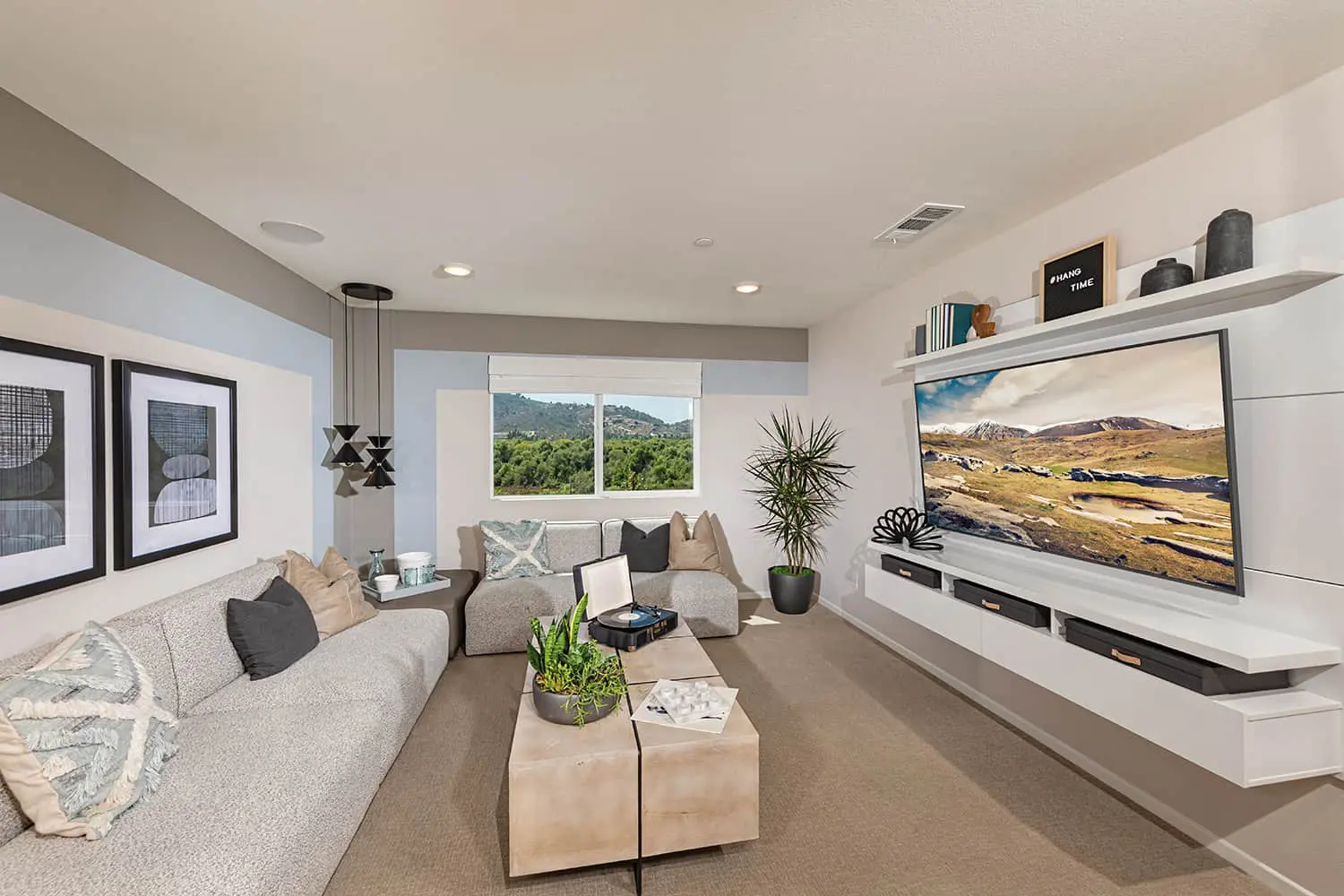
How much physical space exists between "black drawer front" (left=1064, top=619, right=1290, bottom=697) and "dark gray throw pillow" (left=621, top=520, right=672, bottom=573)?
3096mm

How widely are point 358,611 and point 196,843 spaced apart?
1875mm

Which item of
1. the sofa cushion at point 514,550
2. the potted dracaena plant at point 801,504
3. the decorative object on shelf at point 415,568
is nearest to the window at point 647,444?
the potted dracaena plant at point 801,504

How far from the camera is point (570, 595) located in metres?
4.26

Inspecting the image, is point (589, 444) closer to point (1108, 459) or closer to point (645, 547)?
point (645, 547)

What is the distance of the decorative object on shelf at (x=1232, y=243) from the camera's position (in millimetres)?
1921

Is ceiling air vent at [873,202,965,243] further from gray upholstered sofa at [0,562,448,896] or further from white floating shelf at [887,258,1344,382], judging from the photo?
gray upholstered sofa at [0,562,448,896]

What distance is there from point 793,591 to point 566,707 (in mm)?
3248

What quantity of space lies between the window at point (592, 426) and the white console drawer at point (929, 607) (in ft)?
7.34

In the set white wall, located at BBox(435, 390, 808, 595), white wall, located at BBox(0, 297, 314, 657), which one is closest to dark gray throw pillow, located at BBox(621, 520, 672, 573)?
white wall, located at BBox(435, 390, 808, 595)

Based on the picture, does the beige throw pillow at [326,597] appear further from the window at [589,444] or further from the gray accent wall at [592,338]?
the gray accent wall at [592,338]

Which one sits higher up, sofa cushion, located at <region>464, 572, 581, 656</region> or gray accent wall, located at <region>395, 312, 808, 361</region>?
gray accent wall, located at <region>395, 312, 808, 361</region>

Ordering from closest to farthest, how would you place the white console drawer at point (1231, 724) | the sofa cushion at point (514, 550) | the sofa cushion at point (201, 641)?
the white console drawer at point (1231, 724), the sofa cushion at point (201, 641), the sofa cushion at point (514, 550)

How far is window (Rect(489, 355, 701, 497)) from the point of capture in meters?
5.14

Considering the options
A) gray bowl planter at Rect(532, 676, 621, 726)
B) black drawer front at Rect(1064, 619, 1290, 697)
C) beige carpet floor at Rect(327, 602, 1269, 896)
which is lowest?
beige carpet floor at Rect(327, 602, 1269, 896)
